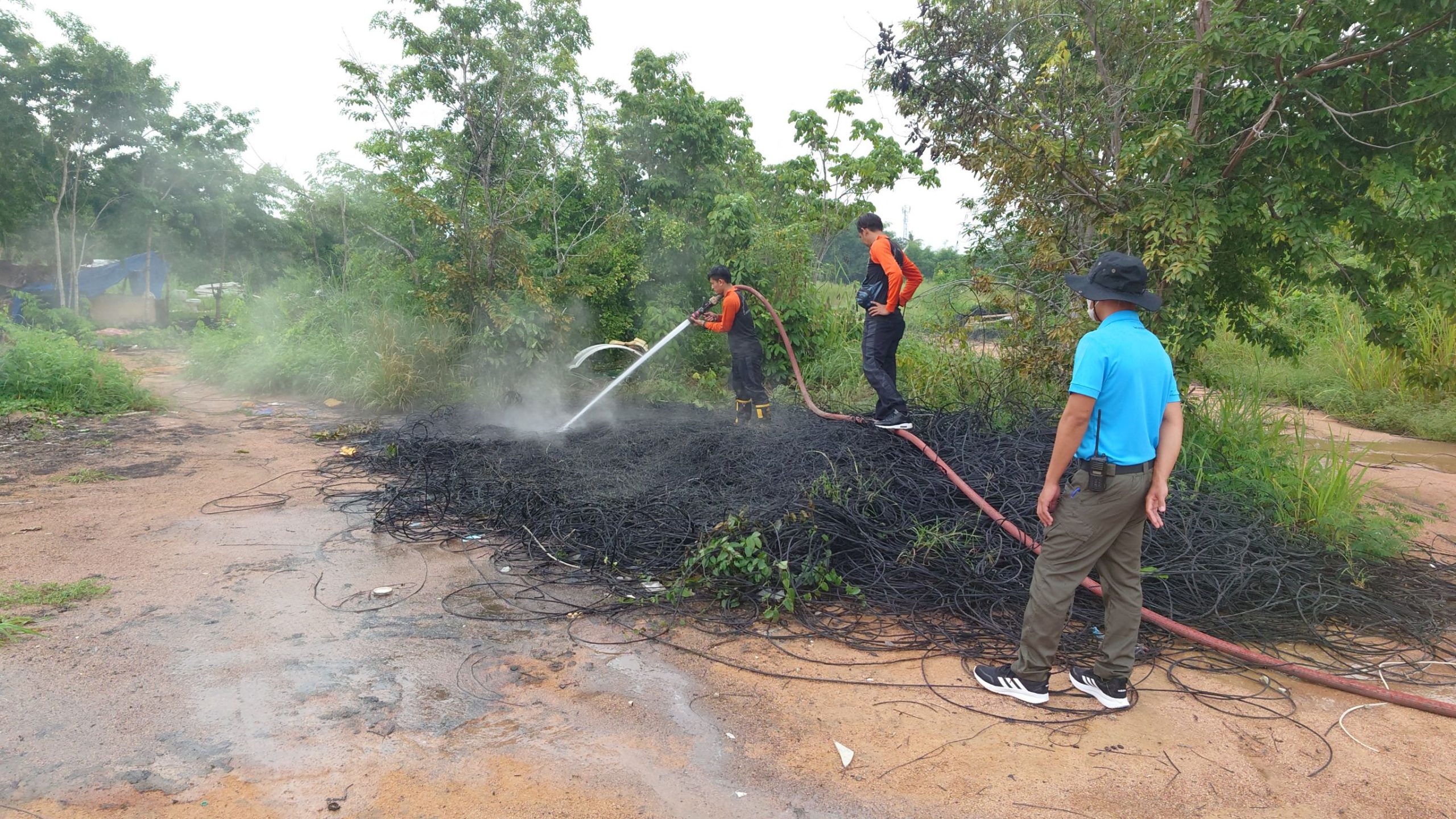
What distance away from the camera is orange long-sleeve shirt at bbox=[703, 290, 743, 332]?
7906mm

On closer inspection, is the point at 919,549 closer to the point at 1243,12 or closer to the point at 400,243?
the point at 1243,12

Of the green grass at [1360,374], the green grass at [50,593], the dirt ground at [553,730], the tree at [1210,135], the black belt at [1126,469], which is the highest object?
the tree at [1210,135]

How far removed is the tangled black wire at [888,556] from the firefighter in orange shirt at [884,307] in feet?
1.00

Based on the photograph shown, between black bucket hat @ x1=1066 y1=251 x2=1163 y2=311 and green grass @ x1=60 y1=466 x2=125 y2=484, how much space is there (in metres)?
7.38

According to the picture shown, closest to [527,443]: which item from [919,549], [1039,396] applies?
[919,549]

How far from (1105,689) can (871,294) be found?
12.4 feet

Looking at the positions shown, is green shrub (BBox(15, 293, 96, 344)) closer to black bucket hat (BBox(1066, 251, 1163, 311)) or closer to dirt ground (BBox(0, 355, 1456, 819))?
dirt ground (BBox(0, 355, 1456, 819))

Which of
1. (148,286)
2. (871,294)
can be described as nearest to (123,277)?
(148,286)

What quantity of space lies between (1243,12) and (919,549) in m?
4.10

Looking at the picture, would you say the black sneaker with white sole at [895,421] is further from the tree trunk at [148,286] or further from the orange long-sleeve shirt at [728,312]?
the tree trunk at [148,286]

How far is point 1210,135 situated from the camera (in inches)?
212

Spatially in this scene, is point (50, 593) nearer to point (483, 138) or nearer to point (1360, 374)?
point (483, 138)

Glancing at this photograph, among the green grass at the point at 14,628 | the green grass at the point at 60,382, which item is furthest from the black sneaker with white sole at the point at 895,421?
the green grass at the point at 60,382

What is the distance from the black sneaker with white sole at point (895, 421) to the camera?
5.73m
